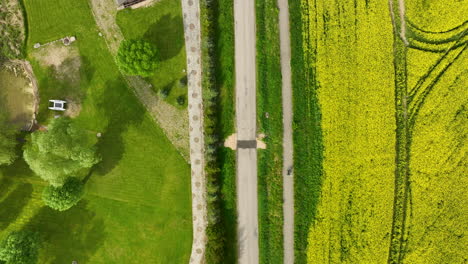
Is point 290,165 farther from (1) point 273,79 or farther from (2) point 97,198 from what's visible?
(2) point 97,198

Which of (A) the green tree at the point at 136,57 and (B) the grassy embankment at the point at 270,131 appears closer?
(A) the green tree at the point at 136,57

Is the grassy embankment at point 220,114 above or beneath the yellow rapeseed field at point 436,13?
beneath

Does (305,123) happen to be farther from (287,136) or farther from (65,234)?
(65,234)

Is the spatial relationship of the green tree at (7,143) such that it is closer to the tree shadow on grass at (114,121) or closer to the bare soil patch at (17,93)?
the bare soil patch at (17,93)

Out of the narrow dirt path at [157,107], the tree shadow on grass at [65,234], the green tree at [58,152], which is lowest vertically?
the tree shadow on grass at [65,234]

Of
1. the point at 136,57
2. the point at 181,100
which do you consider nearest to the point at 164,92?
the point at 181,100

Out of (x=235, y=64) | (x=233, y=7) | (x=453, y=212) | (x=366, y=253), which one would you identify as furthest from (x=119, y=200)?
(x=453, y=212)

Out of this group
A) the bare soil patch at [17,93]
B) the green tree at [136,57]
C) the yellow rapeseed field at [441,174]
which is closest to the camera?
the green tree at [136,57]

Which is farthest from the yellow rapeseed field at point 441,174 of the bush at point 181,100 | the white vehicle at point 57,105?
the white vehicle at point 57,105
